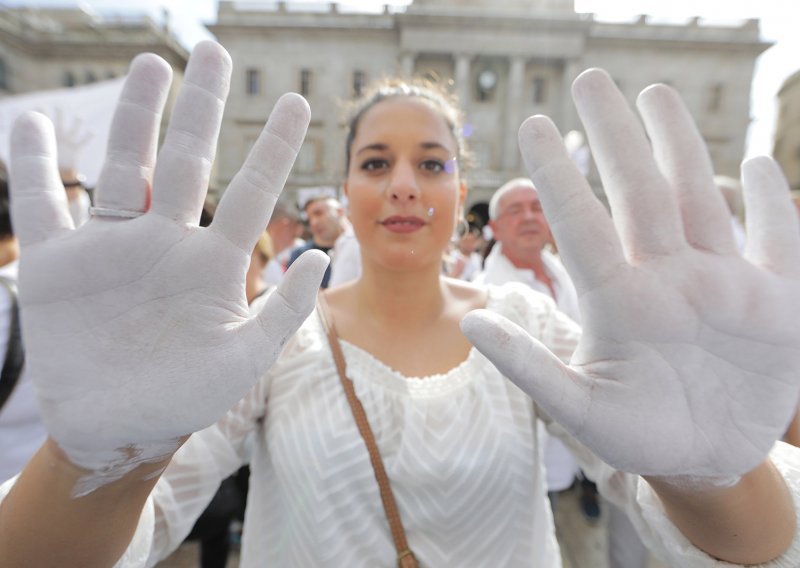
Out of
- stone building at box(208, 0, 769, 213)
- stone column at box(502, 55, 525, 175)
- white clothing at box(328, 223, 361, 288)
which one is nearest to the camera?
white clothing at box(328, 223, 361, 288)

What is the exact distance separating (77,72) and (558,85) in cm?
2552

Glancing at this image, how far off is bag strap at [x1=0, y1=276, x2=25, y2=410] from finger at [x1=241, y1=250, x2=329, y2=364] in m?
1.31

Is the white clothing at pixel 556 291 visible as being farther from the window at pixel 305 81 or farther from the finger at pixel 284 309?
the window at pixel 305 81

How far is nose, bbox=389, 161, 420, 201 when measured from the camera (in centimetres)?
124

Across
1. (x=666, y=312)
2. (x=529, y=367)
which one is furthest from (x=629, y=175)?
(x=529, y=367)

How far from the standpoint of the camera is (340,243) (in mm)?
3578

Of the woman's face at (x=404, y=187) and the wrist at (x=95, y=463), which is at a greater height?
the woman's face at (x=404, y=187)

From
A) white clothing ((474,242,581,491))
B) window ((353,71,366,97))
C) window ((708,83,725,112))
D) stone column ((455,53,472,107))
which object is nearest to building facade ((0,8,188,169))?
window ((353,71,366,97))

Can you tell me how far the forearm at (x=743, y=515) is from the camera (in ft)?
2.48

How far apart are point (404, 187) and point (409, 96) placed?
0.36 meters

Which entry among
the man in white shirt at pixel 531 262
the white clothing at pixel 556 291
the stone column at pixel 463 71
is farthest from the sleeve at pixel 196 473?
the stone column at pixel 463 71

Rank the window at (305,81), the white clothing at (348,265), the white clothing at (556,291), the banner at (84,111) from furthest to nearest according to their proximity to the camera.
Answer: the window at (305,81) < the banner at (84,111) < the white clothing at (348,265) < the white clothing at (556,291)

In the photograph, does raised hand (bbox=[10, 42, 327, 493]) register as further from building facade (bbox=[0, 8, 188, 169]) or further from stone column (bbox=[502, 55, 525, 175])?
building facade (bbox=[0, 8, 188, 169])

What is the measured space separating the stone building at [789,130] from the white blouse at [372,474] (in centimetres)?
3255
